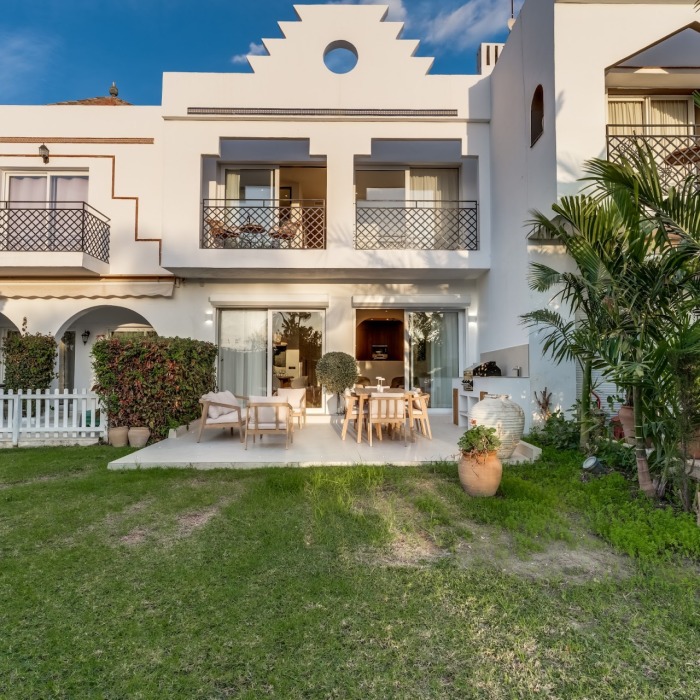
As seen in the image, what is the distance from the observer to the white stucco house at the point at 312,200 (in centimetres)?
827

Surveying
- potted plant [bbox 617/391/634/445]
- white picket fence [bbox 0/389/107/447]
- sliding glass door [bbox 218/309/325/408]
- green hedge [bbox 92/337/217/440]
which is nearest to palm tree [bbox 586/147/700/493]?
potted plant [bbox 617/391/634/445]

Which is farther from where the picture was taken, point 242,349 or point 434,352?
point 434,352

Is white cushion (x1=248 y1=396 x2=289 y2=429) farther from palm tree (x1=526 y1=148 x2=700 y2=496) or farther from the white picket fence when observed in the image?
palm tree (x1=526 y1=148 x2=700 y2=496)

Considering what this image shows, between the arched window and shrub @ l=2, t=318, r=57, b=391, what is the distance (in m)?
10.6

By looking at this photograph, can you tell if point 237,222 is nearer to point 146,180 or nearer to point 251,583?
point 146,180

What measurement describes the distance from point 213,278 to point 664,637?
9.88 metres

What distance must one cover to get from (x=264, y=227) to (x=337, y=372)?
367cm

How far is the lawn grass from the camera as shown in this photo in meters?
2.00

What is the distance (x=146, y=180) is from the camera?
10211 mm

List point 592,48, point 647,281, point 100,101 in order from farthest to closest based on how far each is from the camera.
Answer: point 100,101, point 592,48, point 647,281

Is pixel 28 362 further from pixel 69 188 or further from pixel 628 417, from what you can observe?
pixel 628 417

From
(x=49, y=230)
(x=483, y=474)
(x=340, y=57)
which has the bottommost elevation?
(x=483, y=474)

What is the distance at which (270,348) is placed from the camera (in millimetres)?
10547

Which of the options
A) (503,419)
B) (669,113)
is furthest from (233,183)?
(669,113)
